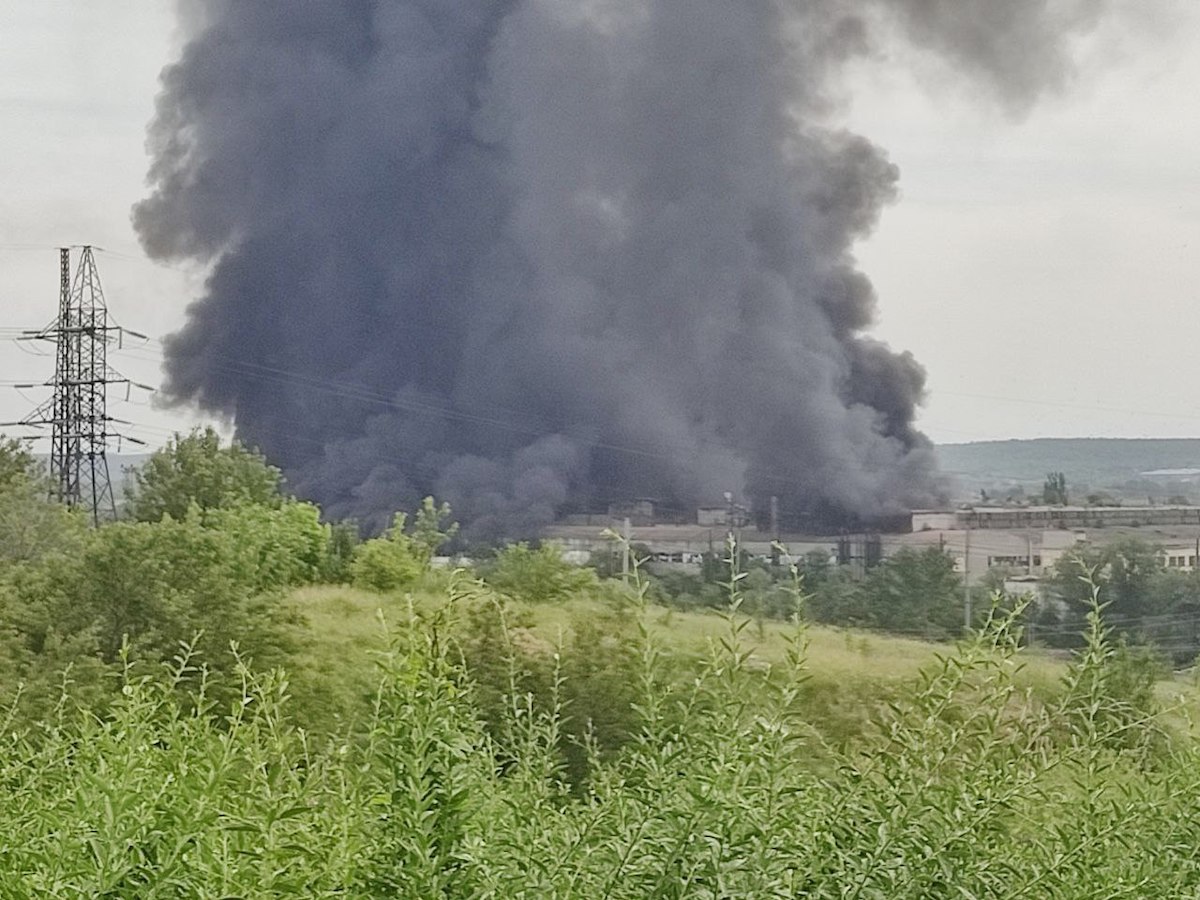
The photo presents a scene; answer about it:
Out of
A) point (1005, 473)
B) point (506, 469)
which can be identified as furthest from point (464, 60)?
point (1005, 473)

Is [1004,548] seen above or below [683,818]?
above

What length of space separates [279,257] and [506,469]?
1.11 m

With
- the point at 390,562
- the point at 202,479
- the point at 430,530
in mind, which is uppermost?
the point at 202,479

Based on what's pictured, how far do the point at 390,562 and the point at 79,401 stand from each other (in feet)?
4.09

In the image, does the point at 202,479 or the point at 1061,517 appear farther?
the point at 202,479

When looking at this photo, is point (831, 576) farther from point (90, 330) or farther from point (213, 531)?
point (90, 330)

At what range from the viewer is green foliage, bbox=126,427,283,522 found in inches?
251

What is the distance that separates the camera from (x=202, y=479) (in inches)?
253

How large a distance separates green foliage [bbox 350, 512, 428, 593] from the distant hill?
5.87ft

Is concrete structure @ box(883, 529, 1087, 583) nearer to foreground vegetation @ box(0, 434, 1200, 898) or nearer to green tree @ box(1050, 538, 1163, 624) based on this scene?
green tree @ box(1050, 538, 1163, 624)

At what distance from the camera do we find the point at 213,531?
637cm

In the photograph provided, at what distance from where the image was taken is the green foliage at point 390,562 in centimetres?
616

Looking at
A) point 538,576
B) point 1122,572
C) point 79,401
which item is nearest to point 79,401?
point 79,401

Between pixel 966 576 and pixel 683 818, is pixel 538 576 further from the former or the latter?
pixel 683 818
